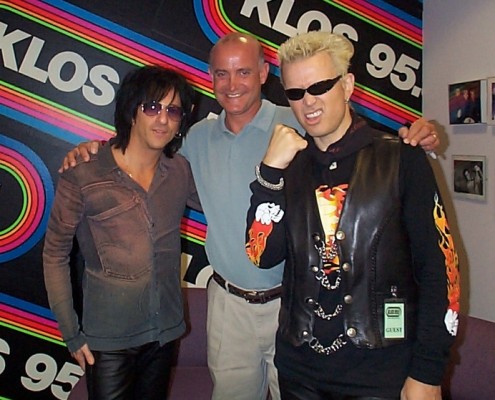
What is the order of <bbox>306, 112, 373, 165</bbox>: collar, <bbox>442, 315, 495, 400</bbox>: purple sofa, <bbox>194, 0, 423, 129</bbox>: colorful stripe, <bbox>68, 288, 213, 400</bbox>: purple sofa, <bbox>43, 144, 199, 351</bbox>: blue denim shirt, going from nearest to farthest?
<bbox>306, 112, 373, 165</bbox>: collar, <bbox>43, 144, 199, 351</bbox>: blue denim shirt, <bbox>442, 315, 495, 400</bbox>: purple sofa, <bbox>68, 288, 213, 400</bbox>: purple sofa, <bbox>194, 0, 423, 129</bbox>: colorful stripe

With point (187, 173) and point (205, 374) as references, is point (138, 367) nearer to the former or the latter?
point (187, 173)

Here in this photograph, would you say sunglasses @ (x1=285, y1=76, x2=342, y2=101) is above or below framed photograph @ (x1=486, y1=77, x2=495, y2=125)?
below

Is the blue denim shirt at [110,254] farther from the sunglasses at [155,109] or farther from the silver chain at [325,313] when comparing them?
the silver chain at [325,313]

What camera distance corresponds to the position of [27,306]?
117 inches

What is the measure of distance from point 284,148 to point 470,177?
5.58 feet

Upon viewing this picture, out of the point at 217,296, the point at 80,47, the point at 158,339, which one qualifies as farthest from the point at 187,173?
the point at 80,47

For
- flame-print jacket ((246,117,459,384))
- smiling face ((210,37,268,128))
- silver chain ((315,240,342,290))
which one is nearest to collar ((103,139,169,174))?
smiling face ((210,37,268,128))

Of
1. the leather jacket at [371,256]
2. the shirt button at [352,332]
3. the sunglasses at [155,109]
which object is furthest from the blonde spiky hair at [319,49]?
the shirt button at [352,332]

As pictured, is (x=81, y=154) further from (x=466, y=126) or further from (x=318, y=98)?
(x=466, y=126)

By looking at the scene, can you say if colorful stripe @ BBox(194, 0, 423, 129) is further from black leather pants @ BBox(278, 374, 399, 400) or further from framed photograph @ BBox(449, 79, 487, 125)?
black leather pants @ BBox(278, 374, 399, 400)

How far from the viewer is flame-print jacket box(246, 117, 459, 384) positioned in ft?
4.58

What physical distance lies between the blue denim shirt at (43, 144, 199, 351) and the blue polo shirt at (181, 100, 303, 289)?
225 mm

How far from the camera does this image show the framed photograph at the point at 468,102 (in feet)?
8.74

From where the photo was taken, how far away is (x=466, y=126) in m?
2.83
